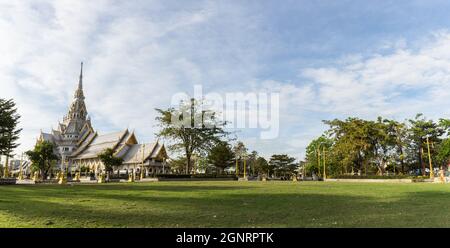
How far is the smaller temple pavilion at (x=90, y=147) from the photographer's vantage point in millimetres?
70188

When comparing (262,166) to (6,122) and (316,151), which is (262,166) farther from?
(6,122)

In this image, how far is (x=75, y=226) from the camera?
5.32m

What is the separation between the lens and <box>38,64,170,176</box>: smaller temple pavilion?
70.2 metres

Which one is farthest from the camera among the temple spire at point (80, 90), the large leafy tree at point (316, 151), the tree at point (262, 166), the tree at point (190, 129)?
the temple spire at point (80, 90)

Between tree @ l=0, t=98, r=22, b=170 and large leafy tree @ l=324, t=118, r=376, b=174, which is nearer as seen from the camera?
tree @ l=0, t=98, r=22, b=170

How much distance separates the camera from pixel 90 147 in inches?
3374

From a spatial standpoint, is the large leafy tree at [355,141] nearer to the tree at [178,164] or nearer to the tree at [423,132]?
the tree at [423,132]

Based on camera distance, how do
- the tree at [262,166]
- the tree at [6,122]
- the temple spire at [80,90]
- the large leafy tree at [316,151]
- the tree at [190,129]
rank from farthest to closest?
1. the temple spire at [80,90]
2. the tree at [262,166]
3. the large leafy tree at [316,151]
4. the tree at [190,129]
5. the tree at [6,122]

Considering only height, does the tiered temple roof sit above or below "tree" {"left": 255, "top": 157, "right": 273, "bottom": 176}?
above

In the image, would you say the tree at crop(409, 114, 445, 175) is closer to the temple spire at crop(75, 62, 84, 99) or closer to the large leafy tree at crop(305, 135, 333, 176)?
the large leafy tree at crop(305, 135, 333, 176)

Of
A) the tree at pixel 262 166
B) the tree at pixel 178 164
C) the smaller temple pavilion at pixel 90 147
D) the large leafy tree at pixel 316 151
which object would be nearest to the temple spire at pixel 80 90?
the smaller temple pavilion at pixel 90 147

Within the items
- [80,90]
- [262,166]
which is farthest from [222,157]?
[80,90]

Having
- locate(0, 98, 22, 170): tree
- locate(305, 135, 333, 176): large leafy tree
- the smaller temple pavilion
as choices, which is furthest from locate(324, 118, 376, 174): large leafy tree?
locate(0, 98, 22, 170): tree
